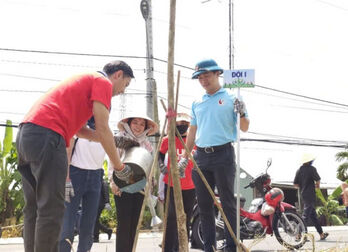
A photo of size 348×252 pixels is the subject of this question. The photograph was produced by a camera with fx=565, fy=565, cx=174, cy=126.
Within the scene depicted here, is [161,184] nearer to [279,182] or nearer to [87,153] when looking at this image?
[87,153]

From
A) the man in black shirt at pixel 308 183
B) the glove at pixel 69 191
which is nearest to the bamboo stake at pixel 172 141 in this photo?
the glove at pixel 69 191

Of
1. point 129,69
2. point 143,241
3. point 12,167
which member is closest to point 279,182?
point 12,167

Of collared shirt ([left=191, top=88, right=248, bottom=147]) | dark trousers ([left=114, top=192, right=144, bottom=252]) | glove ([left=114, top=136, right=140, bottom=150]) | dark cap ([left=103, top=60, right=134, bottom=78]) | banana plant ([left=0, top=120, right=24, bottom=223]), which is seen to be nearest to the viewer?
dark cap ([left=103, top=60, right=134, bottom=78])

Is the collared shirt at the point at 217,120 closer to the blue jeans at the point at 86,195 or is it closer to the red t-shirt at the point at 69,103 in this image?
the blue jeans at the point at 86,195

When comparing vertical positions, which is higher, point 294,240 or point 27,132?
point 27,132

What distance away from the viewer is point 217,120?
5.20m

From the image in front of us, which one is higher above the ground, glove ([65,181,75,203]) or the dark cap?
the dark cap

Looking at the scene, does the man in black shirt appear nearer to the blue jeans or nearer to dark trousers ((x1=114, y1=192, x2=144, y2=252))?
the blue jeans

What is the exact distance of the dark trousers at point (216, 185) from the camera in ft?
16.7

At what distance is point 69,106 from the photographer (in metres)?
3.40

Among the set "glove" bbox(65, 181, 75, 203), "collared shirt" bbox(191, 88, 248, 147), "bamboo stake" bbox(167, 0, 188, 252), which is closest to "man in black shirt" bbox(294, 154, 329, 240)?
"collared shirt" bbox(191, 88, 248, 147)

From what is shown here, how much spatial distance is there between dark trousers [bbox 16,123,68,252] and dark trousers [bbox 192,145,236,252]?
203 cm

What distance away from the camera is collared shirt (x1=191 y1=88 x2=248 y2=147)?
17.0ft

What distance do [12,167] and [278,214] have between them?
711 centimetres
